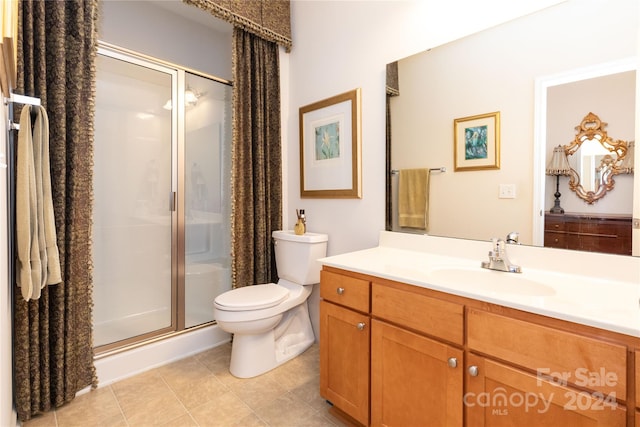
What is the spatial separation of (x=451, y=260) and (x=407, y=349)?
0.55 metres

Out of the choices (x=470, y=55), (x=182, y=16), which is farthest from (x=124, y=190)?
(x=470, y=55)

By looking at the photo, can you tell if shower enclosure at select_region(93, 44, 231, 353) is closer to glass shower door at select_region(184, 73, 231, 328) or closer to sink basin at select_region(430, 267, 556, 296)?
glass shower door at select_region(184, 73, 231, 328)

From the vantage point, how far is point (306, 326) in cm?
231

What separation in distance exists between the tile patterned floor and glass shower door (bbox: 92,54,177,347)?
0.43 meters

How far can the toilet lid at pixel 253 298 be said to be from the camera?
180 cm

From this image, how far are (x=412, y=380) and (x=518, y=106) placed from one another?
4.08ft

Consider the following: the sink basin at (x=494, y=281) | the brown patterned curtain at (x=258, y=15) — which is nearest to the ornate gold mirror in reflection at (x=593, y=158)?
the sink basin at (x=494, y=281)

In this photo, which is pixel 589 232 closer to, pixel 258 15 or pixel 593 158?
pixel 593 158

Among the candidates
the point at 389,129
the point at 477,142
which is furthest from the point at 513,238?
the point at 389,129

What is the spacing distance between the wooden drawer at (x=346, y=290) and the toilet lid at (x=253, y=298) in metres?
0.48

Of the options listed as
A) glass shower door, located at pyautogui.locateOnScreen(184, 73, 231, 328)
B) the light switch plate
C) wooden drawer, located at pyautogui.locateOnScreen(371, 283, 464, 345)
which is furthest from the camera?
glass shower door, located at pyautogui.locateOnScreen(184, 73, 231, 328)

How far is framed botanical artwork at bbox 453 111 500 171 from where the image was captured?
1467mm

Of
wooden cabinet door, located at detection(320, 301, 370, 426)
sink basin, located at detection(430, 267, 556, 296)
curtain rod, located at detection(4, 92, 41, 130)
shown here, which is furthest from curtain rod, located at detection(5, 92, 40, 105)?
sink basin, located at detection(430, 267, 556, 296)

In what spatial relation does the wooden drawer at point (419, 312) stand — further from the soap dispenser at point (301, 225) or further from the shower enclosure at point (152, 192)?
the shower enclosure at point (152, 192)
